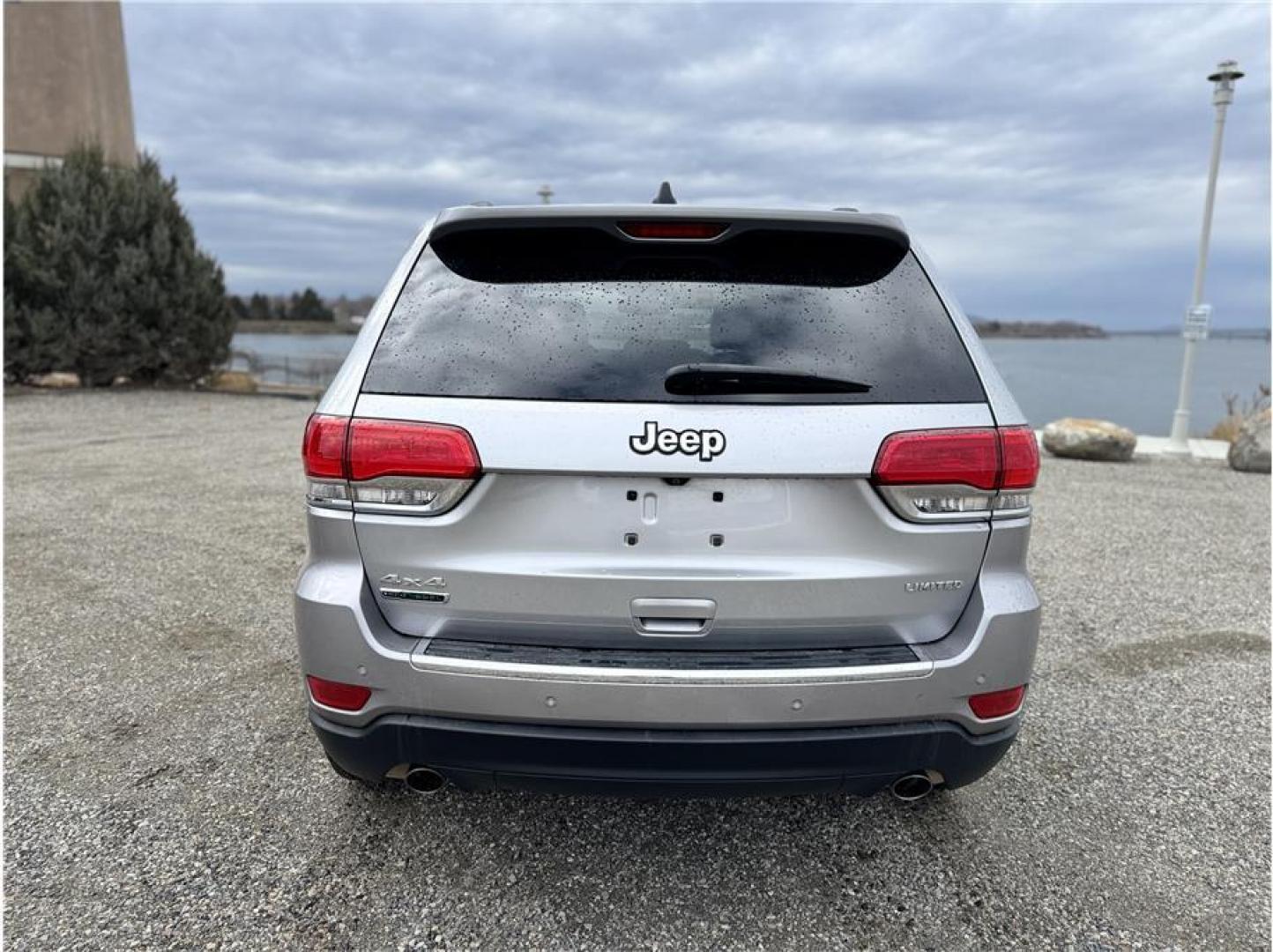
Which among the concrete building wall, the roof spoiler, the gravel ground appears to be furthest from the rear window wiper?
the concrete building wall

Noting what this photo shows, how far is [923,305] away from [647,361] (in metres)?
0.76

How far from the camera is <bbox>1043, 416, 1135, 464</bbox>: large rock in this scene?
34.7 ft

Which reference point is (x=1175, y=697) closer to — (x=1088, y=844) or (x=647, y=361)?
(x=1088, y=844)

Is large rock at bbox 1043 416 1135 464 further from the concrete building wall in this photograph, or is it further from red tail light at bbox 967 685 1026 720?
the concrete building wall

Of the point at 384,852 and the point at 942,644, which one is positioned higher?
the point at 942,644

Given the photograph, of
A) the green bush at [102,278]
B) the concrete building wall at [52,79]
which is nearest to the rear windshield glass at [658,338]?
the green bush at [102,278]

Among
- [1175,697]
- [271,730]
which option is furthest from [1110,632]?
[271,730]

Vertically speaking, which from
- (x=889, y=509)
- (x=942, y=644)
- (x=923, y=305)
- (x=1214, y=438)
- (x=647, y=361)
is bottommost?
(x=1214, y=438)

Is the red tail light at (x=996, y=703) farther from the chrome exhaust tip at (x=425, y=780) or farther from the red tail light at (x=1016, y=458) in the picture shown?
the chrome exhaust tip at (x=425, y=780)

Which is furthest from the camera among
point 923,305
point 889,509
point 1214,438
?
point 1214,438

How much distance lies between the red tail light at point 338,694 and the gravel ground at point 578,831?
2.09ft

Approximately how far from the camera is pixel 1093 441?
1060 cm

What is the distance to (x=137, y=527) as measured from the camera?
6348mm

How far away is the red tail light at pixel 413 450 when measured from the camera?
6.40ft
